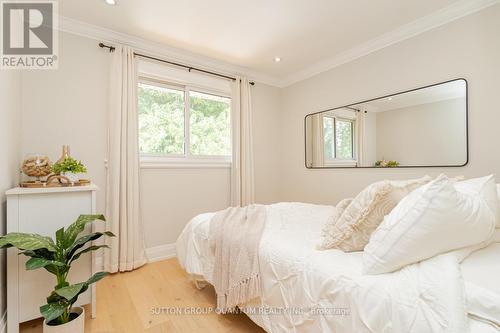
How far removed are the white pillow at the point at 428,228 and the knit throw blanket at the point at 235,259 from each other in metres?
0.67

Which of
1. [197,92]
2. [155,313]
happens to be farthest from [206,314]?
[197,92]

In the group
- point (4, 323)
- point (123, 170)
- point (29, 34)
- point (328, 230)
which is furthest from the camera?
point (123, 170)

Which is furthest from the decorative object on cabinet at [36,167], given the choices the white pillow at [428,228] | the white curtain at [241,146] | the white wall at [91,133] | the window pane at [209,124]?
the white pillow at [428,228]

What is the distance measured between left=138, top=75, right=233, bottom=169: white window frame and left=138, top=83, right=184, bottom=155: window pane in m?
0.05

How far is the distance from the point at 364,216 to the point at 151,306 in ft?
5.78

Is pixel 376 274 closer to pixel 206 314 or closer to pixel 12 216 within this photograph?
pixel 206 314

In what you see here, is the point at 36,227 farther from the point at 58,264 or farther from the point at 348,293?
the point at 348,293

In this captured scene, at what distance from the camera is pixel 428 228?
3.04 ft

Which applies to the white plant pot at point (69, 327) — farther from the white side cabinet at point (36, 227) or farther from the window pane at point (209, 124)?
the window pane at point (209, 124)

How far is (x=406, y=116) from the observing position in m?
2.58

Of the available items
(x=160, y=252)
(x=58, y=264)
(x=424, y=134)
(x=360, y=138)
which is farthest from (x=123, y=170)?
(x=424, y=134)

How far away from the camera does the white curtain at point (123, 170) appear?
8.26ft

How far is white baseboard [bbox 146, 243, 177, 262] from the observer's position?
9.32 ft

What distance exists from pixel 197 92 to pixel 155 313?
2621mm
